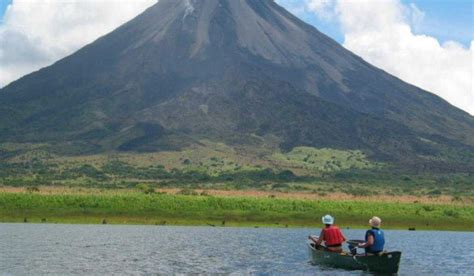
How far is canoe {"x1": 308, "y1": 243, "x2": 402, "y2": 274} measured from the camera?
1641 inches

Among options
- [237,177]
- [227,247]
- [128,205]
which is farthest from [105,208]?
[237,177]

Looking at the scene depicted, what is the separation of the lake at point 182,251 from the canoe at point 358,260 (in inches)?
35.8

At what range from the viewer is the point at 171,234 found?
64812 mm

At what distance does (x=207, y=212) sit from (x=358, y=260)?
40.4 m

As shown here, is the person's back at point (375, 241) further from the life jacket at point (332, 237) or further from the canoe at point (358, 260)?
the life jacket at point (332, 237)

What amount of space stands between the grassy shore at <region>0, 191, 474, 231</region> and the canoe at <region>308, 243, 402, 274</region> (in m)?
33.1

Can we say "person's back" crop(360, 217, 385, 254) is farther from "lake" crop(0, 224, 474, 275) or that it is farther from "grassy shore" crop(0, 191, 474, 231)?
"grassy shore" crop(0, 191, 474, 231)

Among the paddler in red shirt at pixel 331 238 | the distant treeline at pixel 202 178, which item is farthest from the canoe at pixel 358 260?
the distant treeline at pixel 202 178

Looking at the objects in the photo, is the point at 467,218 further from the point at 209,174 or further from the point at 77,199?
the point at 209,174

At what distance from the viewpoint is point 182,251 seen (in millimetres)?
49781

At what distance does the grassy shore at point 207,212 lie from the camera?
79438mm

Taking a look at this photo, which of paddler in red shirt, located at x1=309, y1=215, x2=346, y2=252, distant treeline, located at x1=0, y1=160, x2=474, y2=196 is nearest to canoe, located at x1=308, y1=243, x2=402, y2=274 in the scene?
A: paddler in red shirt, located at x1=309, y1=215, x2=346, y2=252

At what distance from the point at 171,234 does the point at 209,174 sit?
113 m

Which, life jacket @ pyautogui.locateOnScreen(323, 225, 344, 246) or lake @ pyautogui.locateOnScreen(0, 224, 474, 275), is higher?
life jacket @ pyautogui.locateOnScreen(323, 225, 344, 246)
